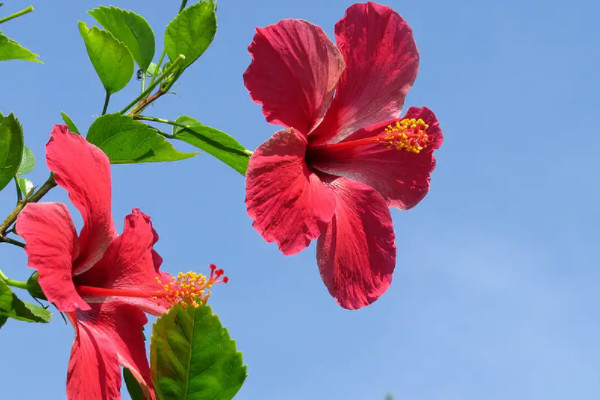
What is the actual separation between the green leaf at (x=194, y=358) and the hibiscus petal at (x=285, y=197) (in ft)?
1.42

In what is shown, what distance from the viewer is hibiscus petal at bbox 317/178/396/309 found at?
1.86 metres

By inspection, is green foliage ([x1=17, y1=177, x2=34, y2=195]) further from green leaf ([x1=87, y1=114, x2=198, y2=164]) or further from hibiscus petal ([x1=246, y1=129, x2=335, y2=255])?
hibiscus petal ([x1=246, y1=129, x2=335, y2=255])

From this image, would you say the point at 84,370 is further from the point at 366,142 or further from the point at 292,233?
the point at 366,142

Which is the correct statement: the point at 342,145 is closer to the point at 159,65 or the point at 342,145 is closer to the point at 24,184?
the point at 159,65

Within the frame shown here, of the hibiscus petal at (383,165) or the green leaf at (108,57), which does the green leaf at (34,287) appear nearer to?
the green leaf at (108,57)

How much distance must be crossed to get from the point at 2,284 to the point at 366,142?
37.4 inches

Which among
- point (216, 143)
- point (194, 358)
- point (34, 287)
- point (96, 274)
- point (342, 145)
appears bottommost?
point (194, 358)

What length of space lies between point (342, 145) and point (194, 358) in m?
0.85

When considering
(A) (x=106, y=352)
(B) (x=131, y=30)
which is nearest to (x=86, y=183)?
(A) (x=106, y=352)

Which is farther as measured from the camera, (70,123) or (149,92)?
(149,92)

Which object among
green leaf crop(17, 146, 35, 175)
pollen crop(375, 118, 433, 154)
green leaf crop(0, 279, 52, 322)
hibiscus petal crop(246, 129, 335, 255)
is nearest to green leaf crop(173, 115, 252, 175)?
hibiscus petal crop(246, 129, 335, 255)

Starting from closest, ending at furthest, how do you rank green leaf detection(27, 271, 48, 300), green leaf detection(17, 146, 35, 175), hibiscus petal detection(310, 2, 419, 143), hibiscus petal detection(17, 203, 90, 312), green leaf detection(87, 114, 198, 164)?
hibiscus petal detection(17, 203, 90, 312) < green leaf detection(27, 271, 48, 300) < green leaf detection(87, 114, 198, 164) < hibiscus petal detection(310, 2, 419, 143) < green leaf detection(17, 146, 35, 175)

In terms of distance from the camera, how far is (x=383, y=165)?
6.78 ft

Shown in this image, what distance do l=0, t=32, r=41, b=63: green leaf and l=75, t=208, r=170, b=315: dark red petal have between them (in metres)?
0.44
